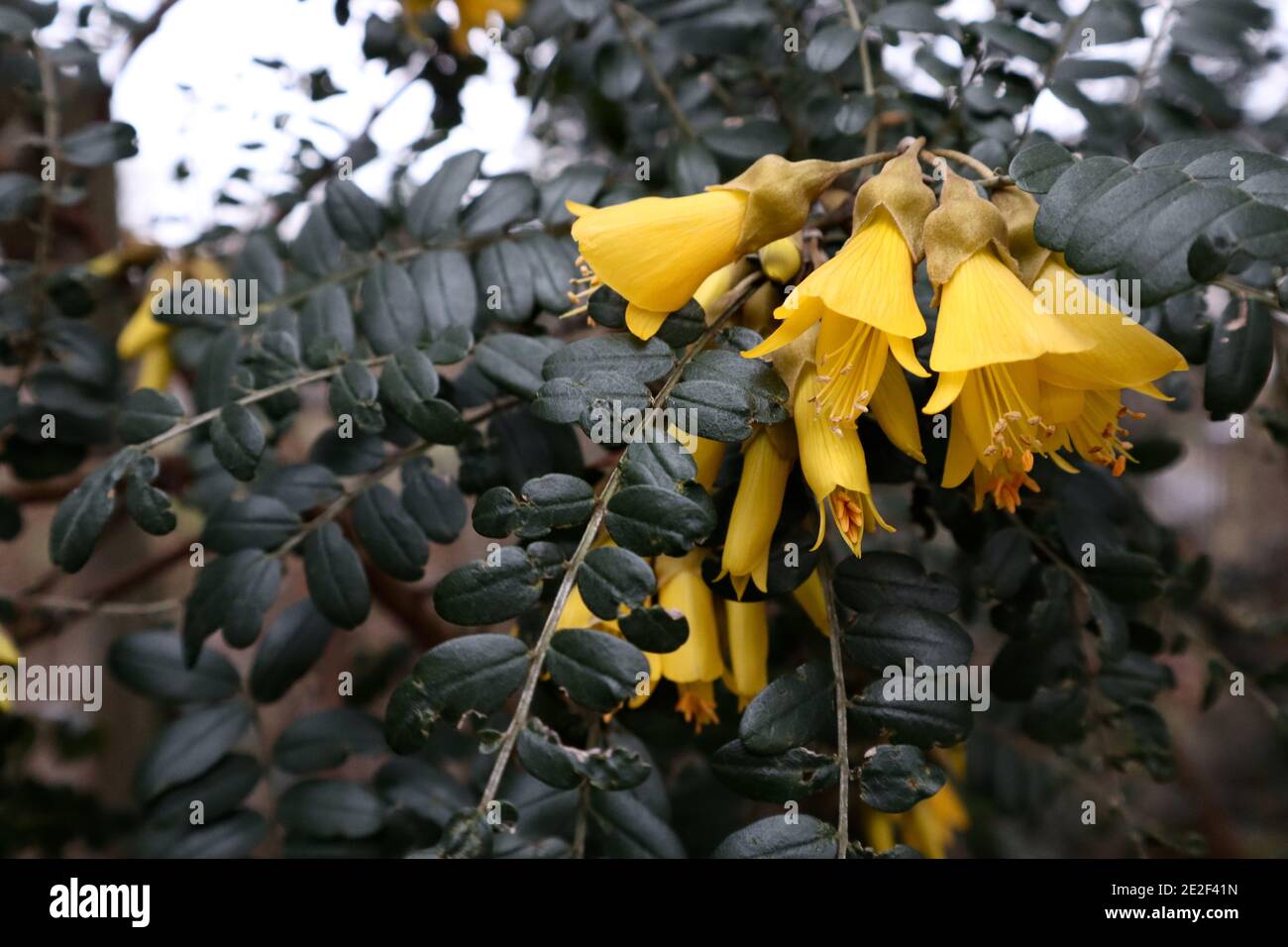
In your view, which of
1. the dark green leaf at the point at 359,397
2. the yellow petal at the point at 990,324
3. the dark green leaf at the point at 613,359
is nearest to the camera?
the yellow petal at the point at 990,324

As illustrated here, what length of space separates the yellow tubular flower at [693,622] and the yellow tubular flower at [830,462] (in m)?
0.14

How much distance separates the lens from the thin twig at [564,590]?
0.58 meters

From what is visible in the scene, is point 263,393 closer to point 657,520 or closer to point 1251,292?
point 657,520

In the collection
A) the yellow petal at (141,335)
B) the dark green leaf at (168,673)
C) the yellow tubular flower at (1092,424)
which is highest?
the yellow petal at (141,335)

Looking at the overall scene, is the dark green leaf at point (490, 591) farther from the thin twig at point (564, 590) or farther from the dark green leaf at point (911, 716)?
the dark green leaf at point (911, 716)

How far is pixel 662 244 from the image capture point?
67cm

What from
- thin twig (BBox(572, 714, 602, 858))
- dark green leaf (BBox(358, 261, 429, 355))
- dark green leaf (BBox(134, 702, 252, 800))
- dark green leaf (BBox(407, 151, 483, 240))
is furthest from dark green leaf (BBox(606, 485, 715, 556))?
dark green leaf (BBox(134, 702, 252, 800))

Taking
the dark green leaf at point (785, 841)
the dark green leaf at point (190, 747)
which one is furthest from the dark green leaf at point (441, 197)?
the dark green leaf at point (785, 841)

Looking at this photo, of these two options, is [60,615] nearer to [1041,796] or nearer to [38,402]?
[38,402]

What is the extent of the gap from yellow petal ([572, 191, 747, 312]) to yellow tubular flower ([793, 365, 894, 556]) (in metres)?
0.11

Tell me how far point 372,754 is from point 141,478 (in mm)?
367

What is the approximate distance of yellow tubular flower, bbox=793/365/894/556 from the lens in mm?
622

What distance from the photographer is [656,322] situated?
0.69 m

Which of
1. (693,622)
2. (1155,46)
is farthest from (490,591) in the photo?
(1155,46)
